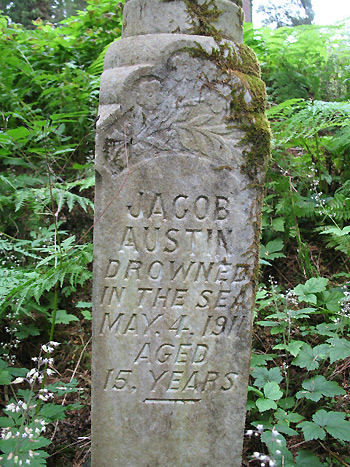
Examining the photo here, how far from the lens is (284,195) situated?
3.59 m

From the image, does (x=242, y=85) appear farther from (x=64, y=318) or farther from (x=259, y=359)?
(x=64, y=318)

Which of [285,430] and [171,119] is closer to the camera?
[171,119]

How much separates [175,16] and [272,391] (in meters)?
2.23

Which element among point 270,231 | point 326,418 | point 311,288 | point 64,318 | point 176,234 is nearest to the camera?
point 176,234

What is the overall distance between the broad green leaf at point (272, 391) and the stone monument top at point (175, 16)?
2078 millimetres

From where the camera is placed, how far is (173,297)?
2.17 metres

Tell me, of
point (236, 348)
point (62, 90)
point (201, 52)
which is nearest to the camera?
point (201, 52)

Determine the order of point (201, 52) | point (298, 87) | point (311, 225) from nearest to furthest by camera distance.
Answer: point (201, 52) < point (311, 225) < point (298, 87)

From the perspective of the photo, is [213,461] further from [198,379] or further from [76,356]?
[76,356]

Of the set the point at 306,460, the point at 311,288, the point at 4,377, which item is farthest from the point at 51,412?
the point at 311,288

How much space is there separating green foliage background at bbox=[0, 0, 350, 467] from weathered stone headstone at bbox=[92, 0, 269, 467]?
0.35 meters

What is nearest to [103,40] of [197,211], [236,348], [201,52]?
[201,52]

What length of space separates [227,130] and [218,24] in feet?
1.85

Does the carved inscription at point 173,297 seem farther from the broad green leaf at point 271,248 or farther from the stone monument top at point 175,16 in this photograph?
the broad green leaf at point 271,248
